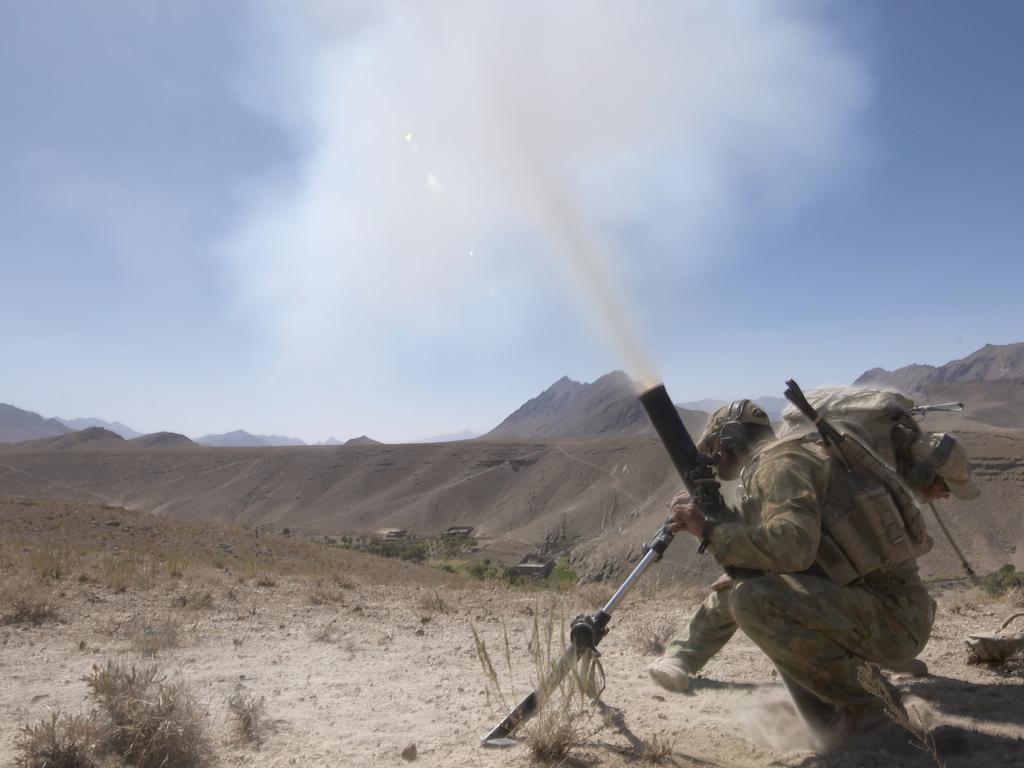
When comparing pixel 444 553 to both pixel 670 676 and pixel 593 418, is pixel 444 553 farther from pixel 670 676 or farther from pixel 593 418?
pixel 593 418

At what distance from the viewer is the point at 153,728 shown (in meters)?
3.26

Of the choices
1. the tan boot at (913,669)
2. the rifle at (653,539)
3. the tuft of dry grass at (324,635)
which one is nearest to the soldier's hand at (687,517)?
the rifle at (653,539)

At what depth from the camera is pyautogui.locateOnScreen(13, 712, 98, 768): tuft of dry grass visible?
3.05m

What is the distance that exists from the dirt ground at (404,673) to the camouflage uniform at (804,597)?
360 mm

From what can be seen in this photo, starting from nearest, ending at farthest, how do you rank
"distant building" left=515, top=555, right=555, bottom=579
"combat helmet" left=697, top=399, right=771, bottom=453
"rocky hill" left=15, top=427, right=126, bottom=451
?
"combat helmet" left=697, top=399, right=771, bottom=453, "distant building" left=515, top=555, right=555, bottom=579, "rocky hill" left=15, top=427, right=126, bottom=451

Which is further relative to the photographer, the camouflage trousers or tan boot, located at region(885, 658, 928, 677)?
tan boot, located at region(885, 658, 928, 677)

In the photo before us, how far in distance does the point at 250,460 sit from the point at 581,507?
46.2 metres

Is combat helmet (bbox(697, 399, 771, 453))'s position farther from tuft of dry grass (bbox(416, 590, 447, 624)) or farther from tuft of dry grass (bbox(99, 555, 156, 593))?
tuft of dry grass (bbox(99, 555, 156, 593))

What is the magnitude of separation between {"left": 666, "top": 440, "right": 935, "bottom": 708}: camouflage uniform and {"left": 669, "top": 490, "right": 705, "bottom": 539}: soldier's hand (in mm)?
85

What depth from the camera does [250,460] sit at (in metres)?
79.4

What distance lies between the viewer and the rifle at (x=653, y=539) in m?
3.47

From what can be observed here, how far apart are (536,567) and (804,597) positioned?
89.4ft

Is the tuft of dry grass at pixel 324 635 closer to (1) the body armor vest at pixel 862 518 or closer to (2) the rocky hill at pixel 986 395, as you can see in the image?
(1) the body armor vest at pixel 862 518

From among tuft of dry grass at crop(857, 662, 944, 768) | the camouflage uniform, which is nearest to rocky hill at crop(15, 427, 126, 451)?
the camouflage uniform
